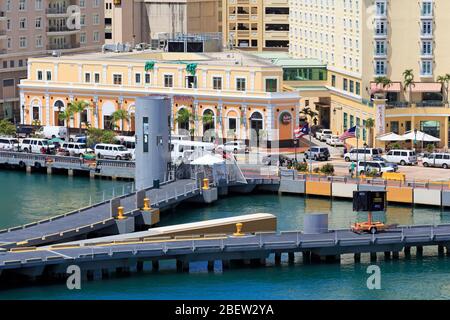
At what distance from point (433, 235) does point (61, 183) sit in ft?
107

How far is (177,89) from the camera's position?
5044 inches

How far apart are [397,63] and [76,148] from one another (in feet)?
70.6

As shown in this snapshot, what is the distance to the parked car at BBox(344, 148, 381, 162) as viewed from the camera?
118 metres

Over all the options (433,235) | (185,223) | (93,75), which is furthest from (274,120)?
(433,235)

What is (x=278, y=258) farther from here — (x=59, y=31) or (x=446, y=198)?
(x=59, y=31)

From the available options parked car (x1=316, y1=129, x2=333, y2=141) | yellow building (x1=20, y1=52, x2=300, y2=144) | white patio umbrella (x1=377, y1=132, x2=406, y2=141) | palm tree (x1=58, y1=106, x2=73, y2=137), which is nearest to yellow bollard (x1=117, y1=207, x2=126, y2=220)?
yellow building (x1=20, y1=52, x2=300, y2=144)

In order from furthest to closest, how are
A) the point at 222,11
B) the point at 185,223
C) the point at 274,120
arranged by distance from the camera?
the point at 222,11 < the point at 274,120 < the point at 185,223

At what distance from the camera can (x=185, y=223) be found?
330 ft

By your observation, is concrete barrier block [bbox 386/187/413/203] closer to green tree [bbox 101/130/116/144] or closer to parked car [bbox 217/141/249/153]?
parked car [bbox 217/141/249/153]

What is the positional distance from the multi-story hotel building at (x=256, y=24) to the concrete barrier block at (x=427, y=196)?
167 feet

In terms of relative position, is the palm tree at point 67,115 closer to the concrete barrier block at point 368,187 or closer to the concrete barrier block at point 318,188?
the concrete barrier block at point 318,188

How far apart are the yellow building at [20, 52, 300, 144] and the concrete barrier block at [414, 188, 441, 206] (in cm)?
1791
